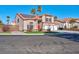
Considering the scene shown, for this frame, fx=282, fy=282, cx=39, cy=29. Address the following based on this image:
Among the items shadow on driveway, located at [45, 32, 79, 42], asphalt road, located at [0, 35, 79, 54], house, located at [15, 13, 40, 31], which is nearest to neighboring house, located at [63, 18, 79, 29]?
shadow on driveway, located at [45, 32, 79, 42]

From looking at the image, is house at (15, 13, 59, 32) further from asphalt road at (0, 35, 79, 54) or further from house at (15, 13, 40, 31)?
asphalt road at (0, 35, 79, 54)

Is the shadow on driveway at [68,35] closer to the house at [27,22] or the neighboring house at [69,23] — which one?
the neighboring house at [69,23]

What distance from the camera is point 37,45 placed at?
5.91 metres

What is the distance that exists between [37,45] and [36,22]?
1.60ft

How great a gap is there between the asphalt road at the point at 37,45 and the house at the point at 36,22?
0.63ft

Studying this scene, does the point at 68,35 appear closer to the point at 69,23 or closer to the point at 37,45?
the point at 69,23

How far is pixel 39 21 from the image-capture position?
5.98m

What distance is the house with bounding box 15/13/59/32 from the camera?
233 inches

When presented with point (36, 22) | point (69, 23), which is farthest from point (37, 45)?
point (69, 23)

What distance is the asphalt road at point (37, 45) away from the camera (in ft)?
19.0

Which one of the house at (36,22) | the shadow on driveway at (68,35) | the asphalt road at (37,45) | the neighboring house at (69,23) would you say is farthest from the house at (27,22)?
the neighboring house at (69,23)
